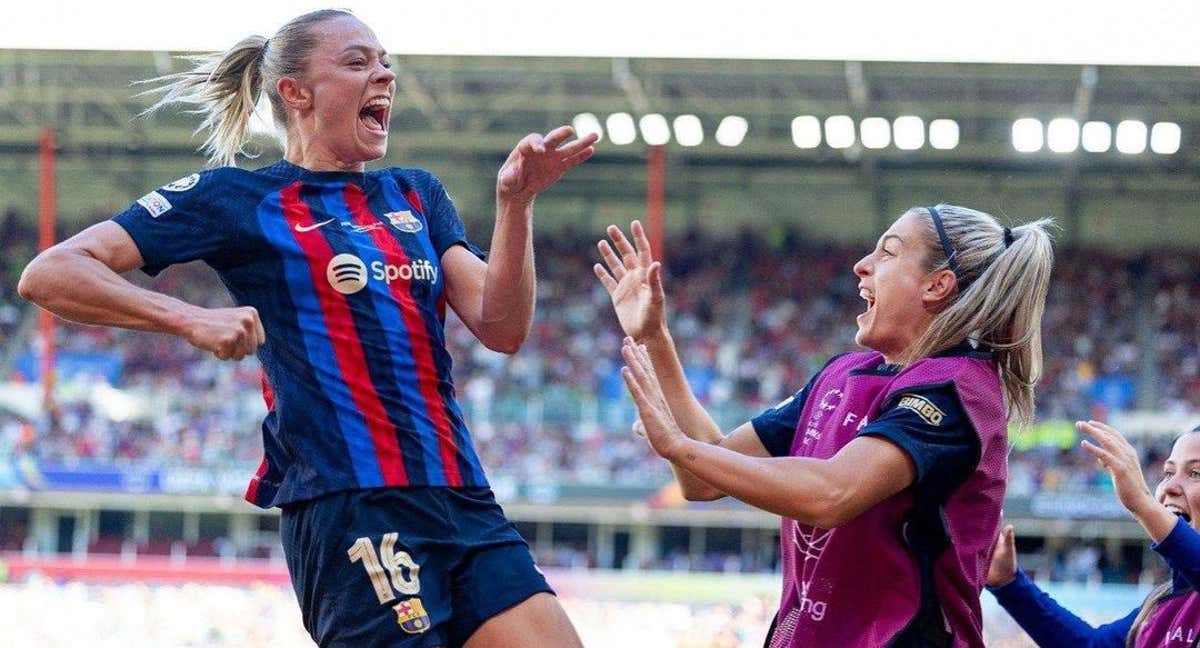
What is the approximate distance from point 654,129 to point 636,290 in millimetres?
26495

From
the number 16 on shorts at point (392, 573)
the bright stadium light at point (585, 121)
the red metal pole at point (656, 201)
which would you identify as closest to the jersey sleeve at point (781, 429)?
the number 16 on shorts at point (392, 573)

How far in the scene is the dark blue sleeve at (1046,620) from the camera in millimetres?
4734

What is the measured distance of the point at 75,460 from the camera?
2602 centimetres

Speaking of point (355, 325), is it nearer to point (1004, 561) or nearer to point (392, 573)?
point (392, 573)

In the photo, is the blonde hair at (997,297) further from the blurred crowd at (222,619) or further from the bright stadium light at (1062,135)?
the bright stadium light at (1062,135)

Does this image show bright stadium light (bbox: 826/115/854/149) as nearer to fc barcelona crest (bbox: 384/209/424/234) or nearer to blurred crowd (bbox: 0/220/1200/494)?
blurred crowd (bbox: 0/220/1200/494)

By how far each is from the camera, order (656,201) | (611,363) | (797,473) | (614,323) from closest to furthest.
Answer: (797,473)
(656,201)
(611,363)
(614,323)

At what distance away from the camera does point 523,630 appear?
3498 mm

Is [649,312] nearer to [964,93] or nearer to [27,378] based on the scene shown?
[964,93]

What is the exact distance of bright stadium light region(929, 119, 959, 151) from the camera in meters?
29.9

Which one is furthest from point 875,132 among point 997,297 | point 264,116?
point 997,297

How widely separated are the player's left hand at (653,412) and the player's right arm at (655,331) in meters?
0.57

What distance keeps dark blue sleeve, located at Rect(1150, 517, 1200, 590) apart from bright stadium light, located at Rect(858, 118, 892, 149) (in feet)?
84.8

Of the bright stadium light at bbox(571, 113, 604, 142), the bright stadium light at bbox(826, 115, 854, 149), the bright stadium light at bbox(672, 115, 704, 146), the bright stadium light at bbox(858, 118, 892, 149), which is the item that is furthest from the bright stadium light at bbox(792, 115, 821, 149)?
the bright stadium light at bbox(571, 113, 604, 142)
